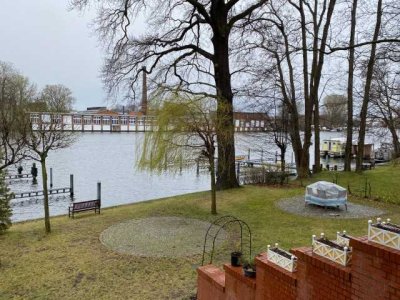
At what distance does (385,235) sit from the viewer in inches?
125

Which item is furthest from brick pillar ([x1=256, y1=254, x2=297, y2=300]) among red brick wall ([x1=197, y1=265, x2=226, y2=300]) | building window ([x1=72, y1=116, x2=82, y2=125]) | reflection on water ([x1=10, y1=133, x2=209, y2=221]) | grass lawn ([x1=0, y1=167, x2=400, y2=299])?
building window ([x1=72, y1=116, x2=82, y2=125])

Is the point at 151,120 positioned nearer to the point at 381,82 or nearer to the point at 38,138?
the point at 38,138

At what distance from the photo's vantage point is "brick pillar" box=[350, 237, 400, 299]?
305cm

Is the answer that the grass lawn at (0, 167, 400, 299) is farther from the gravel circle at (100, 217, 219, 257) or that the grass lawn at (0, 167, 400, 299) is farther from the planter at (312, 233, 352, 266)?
the planter at (312, 233, 352, 266)

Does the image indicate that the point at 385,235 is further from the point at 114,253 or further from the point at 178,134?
the point at 178,134

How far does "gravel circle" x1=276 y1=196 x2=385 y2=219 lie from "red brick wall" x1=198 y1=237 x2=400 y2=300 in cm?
798

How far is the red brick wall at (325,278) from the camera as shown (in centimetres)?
310

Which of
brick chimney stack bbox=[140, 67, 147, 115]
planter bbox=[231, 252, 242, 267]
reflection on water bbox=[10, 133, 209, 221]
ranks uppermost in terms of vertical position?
brick chimney stack bbox=[140, 67, 147, 115]

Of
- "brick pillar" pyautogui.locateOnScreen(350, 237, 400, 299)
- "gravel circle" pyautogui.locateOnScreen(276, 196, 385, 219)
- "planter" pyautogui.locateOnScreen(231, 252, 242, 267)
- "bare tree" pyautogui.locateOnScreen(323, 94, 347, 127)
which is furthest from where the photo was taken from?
"bare tree" pyautogui.locateOnScreen(323, 94, 347, 127)

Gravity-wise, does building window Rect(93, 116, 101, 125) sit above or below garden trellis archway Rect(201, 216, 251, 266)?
above

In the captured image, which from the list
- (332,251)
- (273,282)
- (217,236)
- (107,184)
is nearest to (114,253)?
(217,236)

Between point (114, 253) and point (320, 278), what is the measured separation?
6471mm

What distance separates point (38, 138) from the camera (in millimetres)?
12938

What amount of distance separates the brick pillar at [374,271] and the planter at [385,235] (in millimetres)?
42
